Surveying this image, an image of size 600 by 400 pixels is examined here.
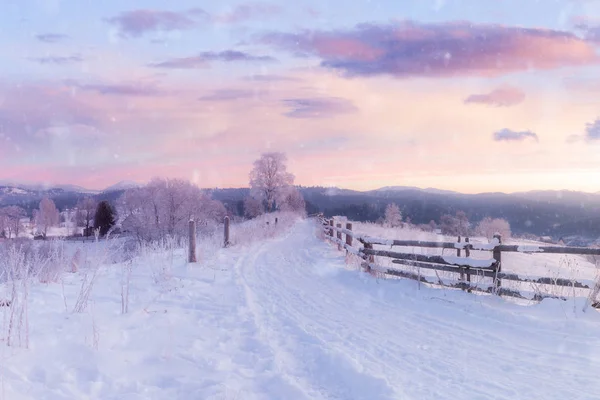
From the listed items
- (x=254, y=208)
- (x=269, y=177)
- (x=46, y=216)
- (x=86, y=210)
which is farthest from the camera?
(x=46, y=216)

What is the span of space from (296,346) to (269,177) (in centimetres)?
6075

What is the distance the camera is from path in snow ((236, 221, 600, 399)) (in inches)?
189

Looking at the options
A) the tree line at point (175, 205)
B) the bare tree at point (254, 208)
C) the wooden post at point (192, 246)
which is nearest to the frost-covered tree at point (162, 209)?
the tree line at point (175, 205)

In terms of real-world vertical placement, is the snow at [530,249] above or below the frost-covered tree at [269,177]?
below

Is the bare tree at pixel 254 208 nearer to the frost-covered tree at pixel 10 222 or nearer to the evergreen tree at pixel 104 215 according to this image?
the evergreen tree at pixel 104 215

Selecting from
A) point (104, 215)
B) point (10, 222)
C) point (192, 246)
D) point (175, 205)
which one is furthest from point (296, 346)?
point (10, 222)

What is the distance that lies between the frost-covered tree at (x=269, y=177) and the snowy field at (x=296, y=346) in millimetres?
56151

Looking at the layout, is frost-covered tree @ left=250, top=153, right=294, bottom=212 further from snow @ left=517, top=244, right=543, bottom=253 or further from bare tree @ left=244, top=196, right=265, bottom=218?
snow @ left=517, top=244, right=543, bottom=253

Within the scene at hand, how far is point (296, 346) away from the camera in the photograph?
6230mm

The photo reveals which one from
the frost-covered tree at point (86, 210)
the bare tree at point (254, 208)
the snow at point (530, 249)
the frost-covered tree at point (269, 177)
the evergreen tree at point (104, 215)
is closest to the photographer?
the snow at point (530, 249)

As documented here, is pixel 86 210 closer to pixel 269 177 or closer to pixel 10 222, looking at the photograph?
pixel 10 222

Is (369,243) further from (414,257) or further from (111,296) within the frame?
(111,296)

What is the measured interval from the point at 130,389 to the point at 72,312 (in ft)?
9.60

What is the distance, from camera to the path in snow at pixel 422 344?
189 inches
